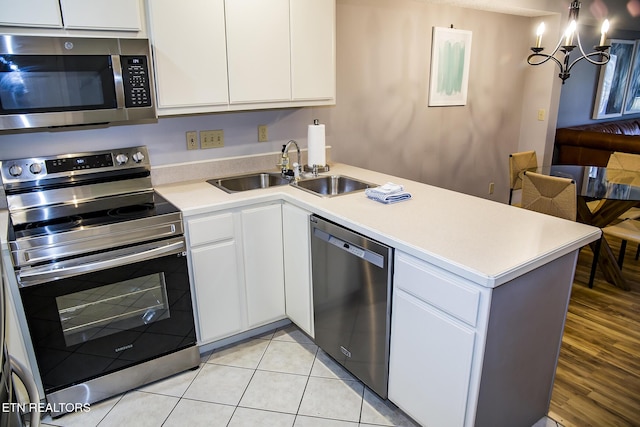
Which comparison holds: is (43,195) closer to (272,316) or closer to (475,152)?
(272,316)

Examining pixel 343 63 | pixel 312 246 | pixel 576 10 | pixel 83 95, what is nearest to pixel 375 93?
pixel 343 63

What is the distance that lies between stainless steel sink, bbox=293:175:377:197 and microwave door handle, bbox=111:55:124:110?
3.45 ft

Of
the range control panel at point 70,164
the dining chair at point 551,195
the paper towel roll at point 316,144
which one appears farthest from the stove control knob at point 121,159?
the dining chair at point 551,195

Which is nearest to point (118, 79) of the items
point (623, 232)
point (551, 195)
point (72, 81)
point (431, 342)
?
point (72, 81)

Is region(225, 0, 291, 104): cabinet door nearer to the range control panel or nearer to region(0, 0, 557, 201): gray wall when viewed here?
region(0, 0, 557, 201): gray wall

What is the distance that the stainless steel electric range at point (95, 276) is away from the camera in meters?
1.86

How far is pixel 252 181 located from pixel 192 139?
47 centimetres

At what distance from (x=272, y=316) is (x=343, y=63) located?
6.06 ft

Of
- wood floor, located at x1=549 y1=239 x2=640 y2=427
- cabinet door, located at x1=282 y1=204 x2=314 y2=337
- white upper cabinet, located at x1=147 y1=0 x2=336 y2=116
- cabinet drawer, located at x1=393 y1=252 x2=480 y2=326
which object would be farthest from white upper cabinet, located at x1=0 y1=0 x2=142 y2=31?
wood floor, located at x1=549 y1=239 x2=640 y2=427

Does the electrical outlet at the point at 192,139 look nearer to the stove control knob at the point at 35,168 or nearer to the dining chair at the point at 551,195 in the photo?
the stove control knob at the point at 35,168

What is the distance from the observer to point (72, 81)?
198 centimetres

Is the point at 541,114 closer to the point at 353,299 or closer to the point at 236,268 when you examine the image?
the point at 353,299

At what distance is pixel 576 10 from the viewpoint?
2.67 metres

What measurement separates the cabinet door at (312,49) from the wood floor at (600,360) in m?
2.12
